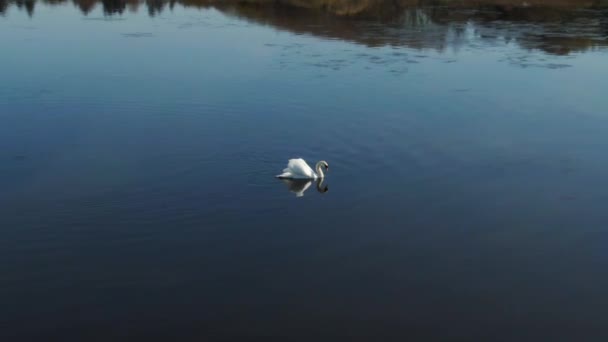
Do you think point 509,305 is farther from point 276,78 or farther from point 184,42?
point 184,42

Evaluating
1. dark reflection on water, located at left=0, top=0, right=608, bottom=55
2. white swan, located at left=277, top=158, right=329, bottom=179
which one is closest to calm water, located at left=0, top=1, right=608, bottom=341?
white swan, located at left=277, top=158, right=329, bottom=179

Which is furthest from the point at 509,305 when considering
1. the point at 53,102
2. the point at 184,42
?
the point at 184,42

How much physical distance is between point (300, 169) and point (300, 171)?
40 millimetres

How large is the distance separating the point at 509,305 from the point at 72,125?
42.5ft

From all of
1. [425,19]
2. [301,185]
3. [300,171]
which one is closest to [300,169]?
[300,171]

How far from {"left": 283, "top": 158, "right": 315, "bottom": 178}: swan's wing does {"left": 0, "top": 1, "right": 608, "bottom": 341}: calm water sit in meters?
0.33

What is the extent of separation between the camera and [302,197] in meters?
16.5

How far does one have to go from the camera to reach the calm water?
11742mm

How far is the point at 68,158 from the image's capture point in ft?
60.3

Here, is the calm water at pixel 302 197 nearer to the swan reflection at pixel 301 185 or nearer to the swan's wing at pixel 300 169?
the swan reflection at pixel 301 185

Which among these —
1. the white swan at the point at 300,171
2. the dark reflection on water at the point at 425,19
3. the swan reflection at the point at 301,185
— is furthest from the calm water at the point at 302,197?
the dark reflection on water at the point at 425,19

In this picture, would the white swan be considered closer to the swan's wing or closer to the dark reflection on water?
the swan's wing

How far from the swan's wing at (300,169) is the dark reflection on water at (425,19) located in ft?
56.8

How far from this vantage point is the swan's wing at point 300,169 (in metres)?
16.9
